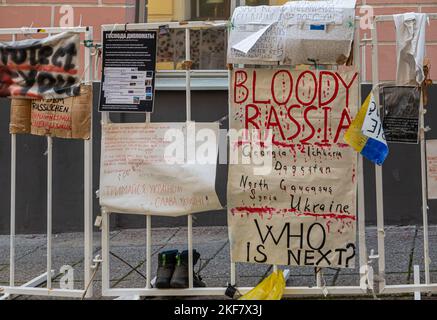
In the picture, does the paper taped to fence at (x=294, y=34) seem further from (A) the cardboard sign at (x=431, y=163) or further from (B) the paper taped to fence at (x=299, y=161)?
(A) the cardboard sign at (x=431, y=163)

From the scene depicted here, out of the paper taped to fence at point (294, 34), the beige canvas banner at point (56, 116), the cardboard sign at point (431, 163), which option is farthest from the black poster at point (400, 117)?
the beige canvas banner at point (56, 116)

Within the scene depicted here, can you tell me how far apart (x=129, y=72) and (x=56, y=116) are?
2.31ft

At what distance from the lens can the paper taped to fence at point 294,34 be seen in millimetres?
4570

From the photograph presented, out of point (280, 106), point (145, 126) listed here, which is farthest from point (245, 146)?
point (145, 126)

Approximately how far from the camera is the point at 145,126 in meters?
4.84

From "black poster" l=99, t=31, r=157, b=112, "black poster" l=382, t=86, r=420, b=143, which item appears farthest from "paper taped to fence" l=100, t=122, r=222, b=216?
"black poster" l=382, t=86, r=420, b=143

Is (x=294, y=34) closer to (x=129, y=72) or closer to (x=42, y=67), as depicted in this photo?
(x=129, y=72)

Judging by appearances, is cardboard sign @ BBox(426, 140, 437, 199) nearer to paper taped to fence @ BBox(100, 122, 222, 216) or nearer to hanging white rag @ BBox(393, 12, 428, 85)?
hanging white rag @ BBox(393, 12, 428, 85)

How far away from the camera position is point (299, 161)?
4703 millimetres

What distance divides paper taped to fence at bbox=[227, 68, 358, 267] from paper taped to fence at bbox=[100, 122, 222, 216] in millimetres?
271

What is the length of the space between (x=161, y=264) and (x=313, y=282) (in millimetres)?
1381

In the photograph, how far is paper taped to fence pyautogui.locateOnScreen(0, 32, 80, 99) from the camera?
496 centimetres

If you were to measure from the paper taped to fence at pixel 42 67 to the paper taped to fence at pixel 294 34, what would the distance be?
127 centimetres

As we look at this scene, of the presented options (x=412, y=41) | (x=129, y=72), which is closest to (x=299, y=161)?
(x=412, y=41)
